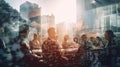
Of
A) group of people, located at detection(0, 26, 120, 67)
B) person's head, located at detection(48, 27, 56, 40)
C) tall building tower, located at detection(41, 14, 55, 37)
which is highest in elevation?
tall building tower, located at detection(41, 14, 55, 37)

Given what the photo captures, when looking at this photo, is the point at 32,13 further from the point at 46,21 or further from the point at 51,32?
the point at 51,32

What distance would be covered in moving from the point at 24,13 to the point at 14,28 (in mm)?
2267

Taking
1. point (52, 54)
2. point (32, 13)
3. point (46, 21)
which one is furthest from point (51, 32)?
point (32, 13)

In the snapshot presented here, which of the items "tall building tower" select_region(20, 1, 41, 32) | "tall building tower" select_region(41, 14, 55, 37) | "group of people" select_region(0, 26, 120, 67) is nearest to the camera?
"group of people" select_region(0, 26, 120, 67)

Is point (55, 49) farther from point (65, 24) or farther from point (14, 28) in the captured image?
point (65, 24)

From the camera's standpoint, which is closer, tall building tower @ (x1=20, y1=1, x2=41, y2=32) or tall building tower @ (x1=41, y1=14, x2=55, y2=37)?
tall building tower @ (x1=41, y1=14, x2=55, y2=37)

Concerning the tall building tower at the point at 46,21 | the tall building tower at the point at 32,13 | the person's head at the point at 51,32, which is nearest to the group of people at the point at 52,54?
the person's head at the point at 51,32

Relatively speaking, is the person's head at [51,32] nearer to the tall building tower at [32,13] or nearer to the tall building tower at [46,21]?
the tall building tower at [46,21]

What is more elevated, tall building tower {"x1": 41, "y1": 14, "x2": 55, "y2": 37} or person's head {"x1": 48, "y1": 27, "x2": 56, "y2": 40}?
tall building tower {"x1": 41, "y1": 14, "x2": 55, "y2": 37}

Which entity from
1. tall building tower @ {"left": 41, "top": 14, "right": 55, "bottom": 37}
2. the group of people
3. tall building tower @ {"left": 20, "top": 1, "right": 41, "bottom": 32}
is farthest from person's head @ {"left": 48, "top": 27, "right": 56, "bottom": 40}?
tall building tower @ {"left": 20, "top": 1, "right": 41, "bottom": 32}
